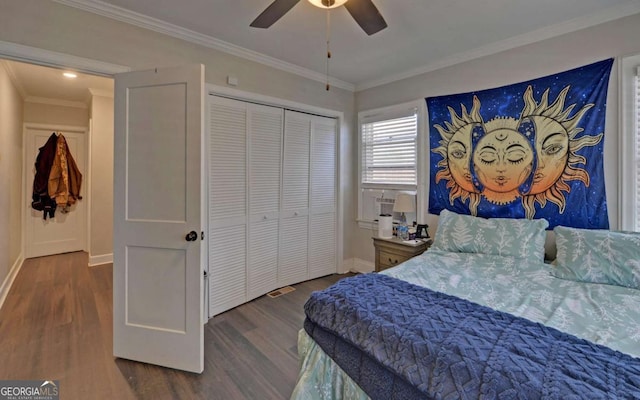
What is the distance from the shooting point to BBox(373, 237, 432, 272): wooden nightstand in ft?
10.2

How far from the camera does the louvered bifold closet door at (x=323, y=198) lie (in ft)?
12.6

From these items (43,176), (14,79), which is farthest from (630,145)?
(43,176)

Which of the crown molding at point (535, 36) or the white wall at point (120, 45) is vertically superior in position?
the crown molding at point (535, 36)

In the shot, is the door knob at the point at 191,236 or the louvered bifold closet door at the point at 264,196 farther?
the louvered bifold closet door at the point at 264,196

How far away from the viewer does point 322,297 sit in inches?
68.3

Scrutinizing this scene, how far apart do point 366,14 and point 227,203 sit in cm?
209

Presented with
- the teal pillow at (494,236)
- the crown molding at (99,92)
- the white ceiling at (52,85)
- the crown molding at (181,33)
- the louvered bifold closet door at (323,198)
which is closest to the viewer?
the crown molding at (181,33)

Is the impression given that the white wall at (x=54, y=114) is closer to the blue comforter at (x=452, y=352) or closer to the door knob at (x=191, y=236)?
the door knob at (x=191, y=236)

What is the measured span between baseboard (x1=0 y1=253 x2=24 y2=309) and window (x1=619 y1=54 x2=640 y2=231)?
581 centimetres

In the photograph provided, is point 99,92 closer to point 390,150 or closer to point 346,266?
point 390,150

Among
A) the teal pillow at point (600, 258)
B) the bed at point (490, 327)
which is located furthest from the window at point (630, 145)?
the bed at point (490, 327)

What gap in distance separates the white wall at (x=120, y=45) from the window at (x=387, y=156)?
104cm

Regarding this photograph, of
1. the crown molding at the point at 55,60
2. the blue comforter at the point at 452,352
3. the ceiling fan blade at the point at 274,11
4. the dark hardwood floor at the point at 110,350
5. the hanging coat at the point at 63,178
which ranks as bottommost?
the dark hardwood floor at the point at 110,350

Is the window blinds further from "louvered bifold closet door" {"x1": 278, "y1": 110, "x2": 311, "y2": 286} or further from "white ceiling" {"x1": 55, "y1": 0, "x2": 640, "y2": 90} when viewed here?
"louvered bifold closet door" {"x1": 278, "y1": 110, "x2": 311, "y2": 286}
